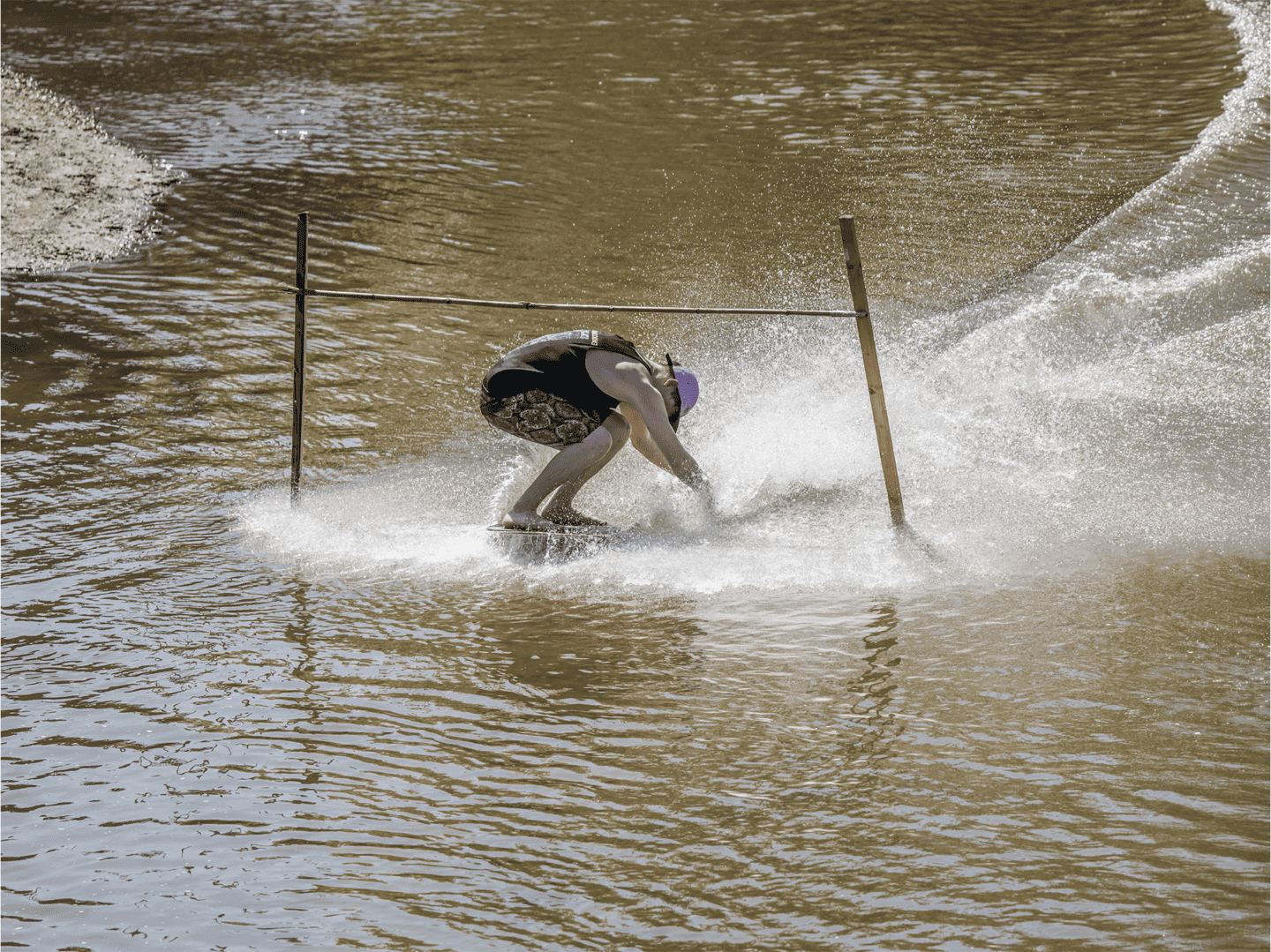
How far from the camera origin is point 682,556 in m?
5.28

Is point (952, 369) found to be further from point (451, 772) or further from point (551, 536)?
point (451, 772)

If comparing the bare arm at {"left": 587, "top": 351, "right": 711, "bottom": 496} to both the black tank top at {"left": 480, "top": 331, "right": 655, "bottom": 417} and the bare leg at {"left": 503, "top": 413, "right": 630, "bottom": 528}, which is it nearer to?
the black tank top at {"left": 480, "top": 331, "right": 655, "bottom": 417}

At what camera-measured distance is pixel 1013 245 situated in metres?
8.80

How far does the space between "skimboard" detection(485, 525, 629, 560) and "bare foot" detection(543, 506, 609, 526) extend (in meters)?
0.08

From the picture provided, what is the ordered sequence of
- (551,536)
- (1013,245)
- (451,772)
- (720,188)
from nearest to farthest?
1. (451,772)
2. (551,536)
3. (1013,245)
4. (720,188)

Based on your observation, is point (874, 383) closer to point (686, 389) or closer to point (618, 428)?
point (686, 389)

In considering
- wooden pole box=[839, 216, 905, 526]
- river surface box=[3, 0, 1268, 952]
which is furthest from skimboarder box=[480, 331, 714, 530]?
wooden pole box=[839, 216, 905, 526]

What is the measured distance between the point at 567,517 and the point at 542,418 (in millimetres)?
445

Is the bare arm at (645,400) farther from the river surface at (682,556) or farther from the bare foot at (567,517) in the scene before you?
the bare foot at (567,517)

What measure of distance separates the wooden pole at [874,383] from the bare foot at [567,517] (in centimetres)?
124

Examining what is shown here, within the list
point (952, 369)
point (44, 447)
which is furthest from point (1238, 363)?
point (44, 447)

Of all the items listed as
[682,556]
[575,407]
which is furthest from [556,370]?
[682,556]

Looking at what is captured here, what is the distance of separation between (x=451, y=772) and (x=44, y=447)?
375 centimetres

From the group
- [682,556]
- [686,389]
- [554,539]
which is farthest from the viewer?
[686,389]
